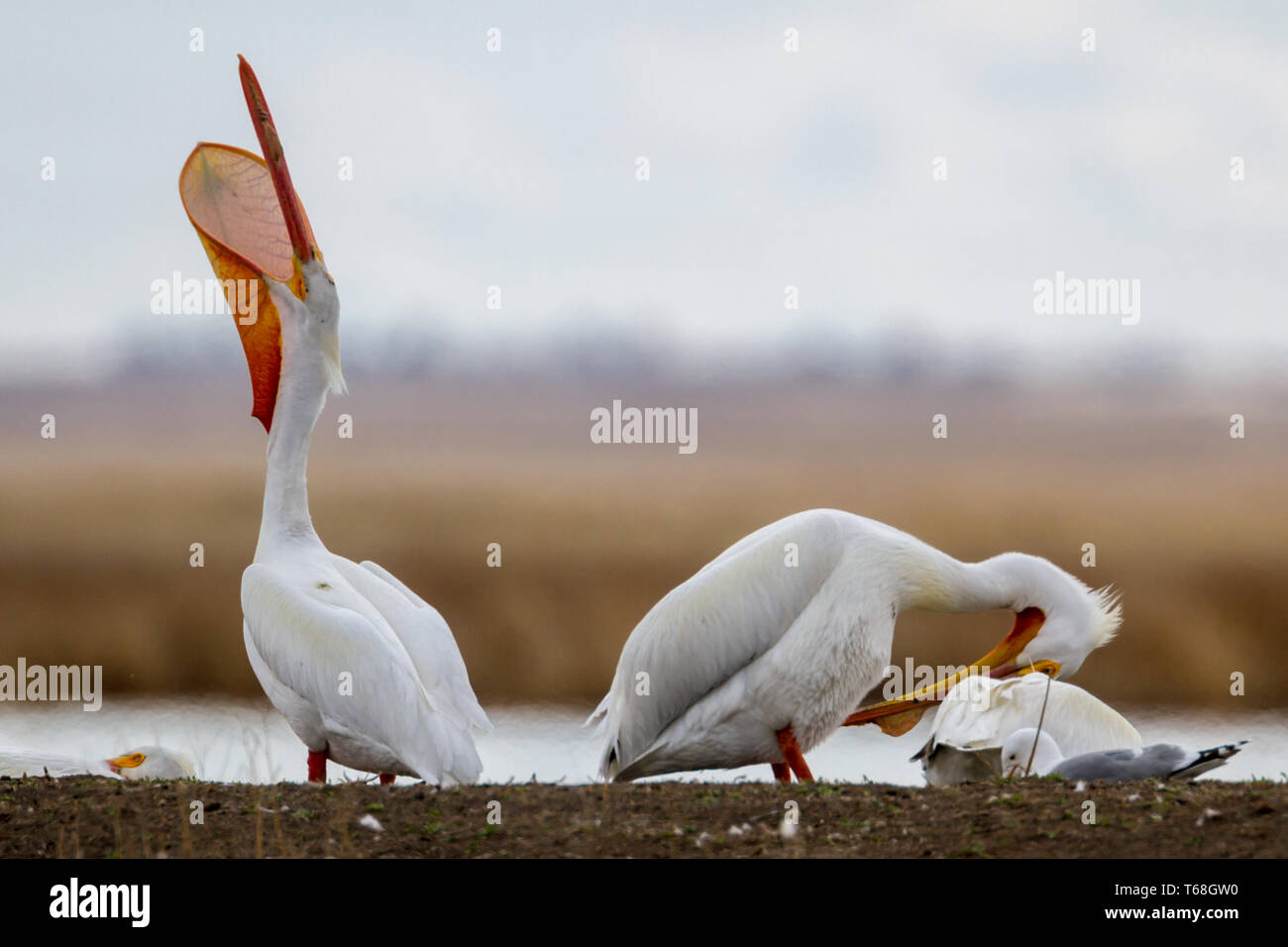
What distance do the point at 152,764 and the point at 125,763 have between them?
0.49ft

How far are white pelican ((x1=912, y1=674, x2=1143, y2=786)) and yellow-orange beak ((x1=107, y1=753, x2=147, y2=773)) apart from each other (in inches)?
155

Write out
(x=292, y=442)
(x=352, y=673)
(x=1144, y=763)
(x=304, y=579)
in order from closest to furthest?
(x=1144, y=763)
(x=352, y=673)
(x=304, y=579)
(x=292, y=442)

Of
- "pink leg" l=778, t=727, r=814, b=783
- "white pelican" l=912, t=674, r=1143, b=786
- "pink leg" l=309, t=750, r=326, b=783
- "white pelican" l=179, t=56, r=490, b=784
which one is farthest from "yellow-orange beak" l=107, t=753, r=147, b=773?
"white pelican" l=912, t=674, r=1143, b=786

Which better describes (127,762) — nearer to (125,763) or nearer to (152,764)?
(125,763)

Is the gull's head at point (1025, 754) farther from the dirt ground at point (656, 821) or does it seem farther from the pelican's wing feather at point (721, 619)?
the pelican's wing feather at point (721, 619)

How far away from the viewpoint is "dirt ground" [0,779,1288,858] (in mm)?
4023

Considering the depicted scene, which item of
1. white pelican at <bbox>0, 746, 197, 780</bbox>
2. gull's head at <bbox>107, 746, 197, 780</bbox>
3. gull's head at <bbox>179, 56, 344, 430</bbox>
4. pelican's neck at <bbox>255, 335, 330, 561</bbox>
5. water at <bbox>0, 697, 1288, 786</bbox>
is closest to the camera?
pelican's neck at <bbox>255, 335, 330, 561</bbox>

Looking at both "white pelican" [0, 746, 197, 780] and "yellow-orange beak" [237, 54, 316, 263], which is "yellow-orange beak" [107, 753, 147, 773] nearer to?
"white pelican" [0, 746, 197, 780]

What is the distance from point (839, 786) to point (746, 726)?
129cm

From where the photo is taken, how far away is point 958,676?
692cm

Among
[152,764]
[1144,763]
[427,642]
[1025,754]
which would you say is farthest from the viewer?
[152,764]

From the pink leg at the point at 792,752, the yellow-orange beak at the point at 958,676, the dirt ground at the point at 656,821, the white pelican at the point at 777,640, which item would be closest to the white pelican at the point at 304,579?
the dirt ground at the point at 656,821

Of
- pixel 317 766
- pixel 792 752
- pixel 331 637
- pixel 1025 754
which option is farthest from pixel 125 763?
pixel 1025 754
